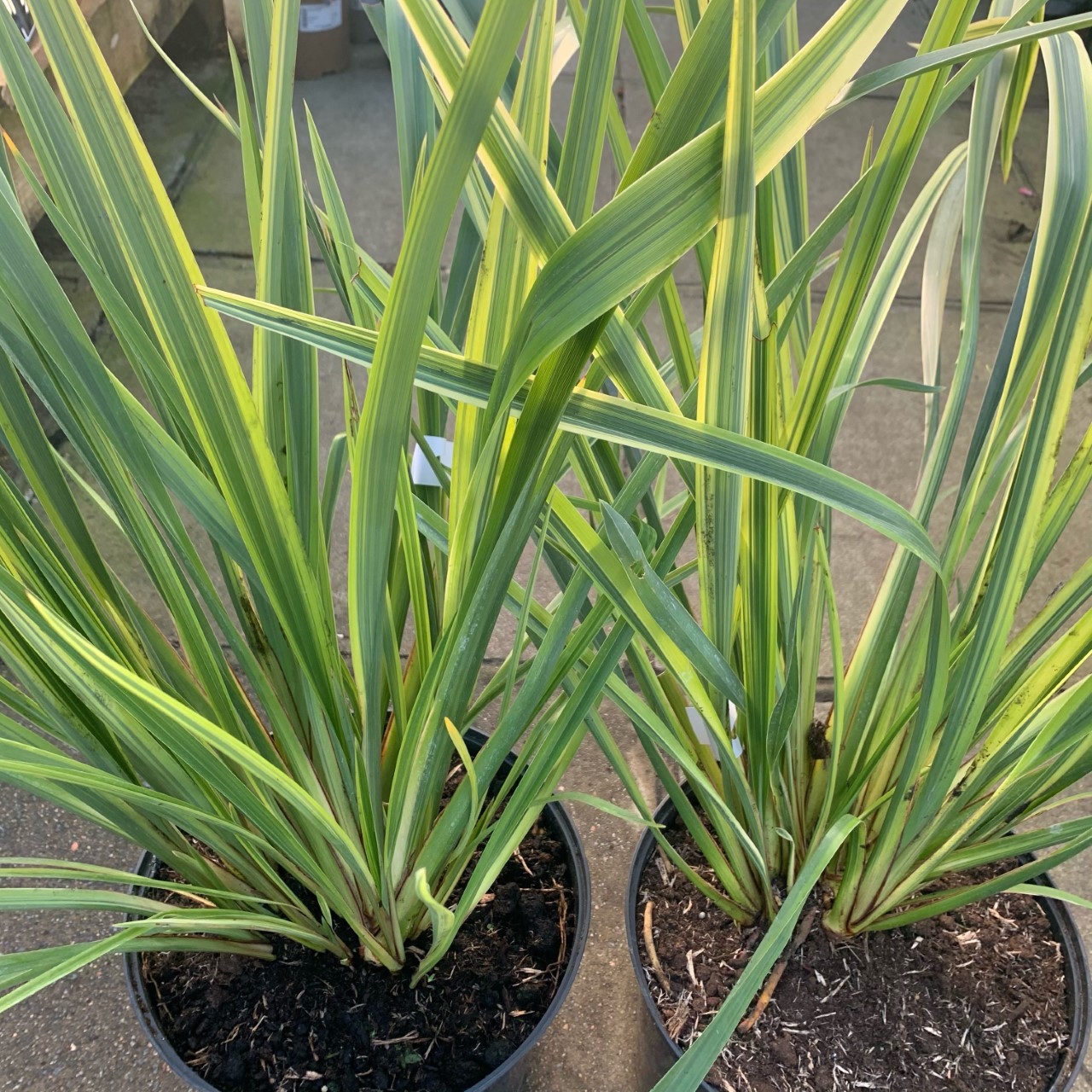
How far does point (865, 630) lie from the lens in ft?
2.04

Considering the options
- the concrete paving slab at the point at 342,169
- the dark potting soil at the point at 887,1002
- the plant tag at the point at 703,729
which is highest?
the concrete paving slab at the point at 342,169

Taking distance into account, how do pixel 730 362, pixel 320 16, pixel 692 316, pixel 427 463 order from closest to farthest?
1. pixel 730 362
2. pixel 427 463
3. pixel 692 316
4. pixel 320 16

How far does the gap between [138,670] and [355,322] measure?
0.23 meters

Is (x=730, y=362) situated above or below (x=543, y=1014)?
above

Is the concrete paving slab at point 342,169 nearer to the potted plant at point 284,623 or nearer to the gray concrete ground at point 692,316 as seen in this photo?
the gray concrete ground at point 692,316

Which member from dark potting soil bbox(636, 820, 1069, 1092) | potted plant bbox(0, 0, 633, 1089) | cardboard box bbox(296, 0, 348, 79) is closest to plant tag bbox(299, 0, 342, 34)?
cardboard box bbox(296, 0, 348, 79)

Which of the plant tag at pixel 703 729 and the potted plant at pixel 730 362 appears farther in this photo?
the plant tag at pixel 703 729

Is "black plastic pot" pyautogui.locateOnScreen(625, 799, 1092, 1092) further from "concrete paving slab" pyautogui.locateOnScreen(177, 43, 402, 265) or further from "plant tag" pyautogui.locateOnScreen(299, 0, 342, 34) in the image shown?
"plant tag" pyautogui.locateOnScreen(299, 0, 342, 34)

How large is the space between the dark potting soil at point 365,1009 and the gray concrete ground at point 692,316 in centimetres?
20

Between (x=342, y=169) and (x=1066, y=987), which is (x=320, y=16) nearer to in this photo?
(x=342, y=169)

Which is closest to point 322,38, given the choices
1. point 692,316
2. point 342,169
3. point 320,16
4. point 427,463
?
point 320,16

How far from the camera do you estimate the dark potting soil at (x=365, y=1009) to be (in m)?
0.57

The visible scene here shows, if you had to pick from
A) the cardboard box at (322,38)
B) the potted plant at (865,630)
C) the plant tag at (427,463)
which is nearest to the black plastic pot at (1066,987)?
the potted plant at (865,630)

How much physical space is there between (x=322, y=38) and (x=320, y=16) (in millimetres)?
55
